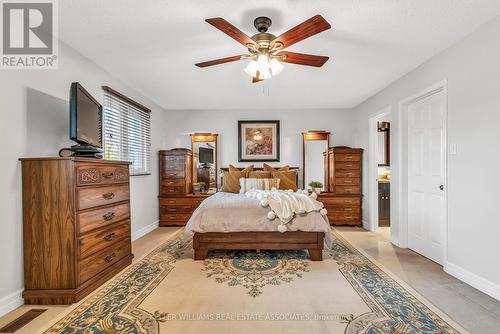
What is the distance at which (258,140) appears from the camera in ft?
17.7

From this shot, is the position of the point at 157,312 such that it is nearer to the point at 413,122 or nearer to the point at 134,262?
the point at 134,262

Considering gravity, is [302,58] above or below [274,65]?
above

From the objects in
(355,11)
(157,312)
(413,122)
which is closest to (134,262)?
(157,312)

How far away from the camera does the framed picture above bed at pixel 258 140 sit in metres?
5.39

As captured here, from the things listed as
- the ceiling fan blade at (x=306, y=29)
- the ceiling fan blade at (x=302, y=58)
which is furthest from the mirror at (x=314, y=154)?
the ceiling fan blade at (x=306, y=29)

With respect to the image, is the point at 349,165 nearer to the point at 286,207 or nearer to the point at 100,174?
the point at 286,207

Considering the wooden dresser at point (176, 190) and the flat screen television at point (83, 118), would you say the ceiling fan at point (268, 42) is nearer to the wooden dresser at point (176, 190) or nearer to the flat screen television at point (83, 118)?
the flat screen television at point (83, 118)

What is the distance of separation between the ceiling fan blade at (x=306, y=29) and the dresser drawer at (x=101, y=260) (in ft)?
8.24

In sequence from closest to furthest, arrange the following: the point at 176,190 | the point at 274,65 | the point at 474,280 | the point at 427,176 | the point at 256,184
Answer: the point at 274,65
the point at 474,280
the point at 427,176
the point at 256,184
the point at 176,190

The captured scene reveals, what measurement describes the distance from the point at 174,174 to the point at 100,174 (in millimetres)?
2562

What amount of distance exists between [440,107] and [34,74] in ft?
13.9

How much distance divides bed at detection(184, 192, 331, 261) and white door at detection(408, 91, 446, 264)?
1284 millimetres

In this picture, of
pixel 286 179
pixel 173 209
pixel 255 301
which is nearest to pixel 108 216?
pixel 255 301

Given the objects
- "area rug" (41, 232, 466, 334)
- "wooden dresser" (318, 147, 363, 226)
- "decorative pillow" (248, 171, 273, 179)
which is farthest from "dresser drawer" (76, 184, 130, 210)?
"wooden dresser" (318, 147, 363, 226)
